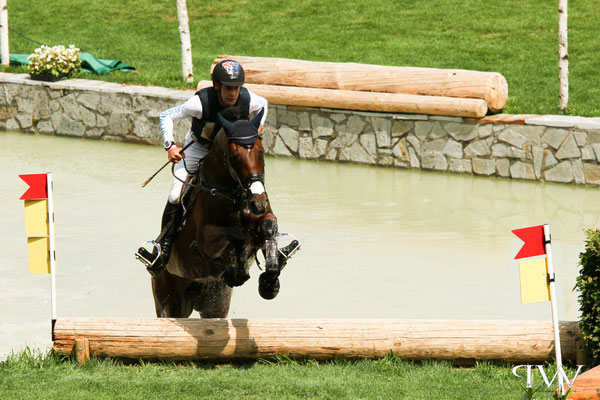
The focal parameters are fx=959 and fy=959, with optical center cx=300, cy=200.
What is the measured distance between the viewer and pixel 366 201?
1400 cm

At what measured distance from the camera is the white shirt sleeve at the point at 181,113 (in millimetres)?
7547

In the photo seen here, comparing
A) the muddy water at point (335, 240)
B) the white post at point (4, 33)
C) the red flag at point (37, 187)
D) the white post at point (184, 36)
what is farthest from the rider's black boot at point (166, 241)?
the white post at point (4, 33)

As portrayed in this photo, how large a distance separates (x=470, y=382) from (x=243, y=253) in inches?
77.7

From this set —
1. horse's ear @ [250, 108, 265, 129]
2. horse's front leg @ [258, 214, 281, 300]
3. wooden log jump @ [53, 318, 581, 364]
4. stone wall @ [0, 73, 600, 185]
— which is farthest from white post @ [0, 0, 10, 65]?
horse's front leg @ [258, 214, 281, 300]

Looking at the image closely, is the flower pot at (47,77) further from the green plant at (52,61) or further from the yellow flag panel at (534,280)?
the yellow flag panel at (534,280)

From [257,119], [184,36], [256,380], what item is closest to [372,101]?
[184,36]

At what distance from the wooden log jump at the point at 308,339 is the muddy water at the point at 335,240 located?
1.62 m

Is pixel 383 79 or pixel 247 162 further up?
pixel 383 79

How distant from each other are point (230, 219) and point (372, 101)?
8.81 metres

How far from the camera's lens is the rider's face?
7414 millimetres

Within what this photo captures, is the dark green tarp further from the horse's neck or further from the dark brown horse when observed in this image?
the horse's neck

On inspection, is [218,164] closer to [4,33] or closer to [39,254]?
[39,254]

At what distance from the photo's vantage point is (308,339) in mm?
7637

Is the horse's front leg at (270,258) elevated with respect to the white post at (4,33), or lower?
lower
